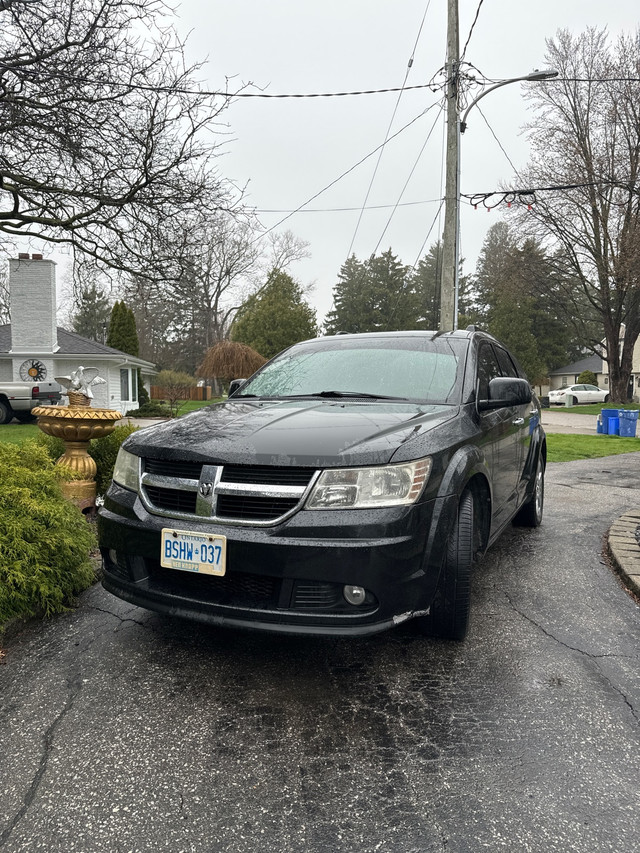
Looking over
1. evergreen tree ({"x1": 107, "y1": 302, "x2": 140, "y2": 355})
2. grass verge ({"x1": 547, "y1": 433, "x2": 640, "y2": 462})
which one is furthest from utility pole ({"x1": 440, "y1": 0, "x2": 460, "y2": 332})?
evergreen tree ({"x1": 107, "y1": 302, "x2": 140, "y2": 355})

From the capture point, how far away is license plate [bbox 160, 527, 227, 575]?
241cm

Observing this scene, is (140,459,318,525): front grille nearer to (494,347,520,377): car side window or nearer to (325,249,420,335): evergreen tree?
(494,347,520,377): car side window

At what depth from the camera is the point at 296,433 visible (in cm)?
262

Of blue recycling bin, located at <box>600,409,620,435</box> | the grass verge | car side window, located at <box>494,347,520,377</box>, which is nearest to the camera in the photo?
car side window, located at <box>494,347,520,377</box>

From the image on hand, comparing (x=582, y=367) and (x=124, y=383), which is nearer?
(x=124, y=383)

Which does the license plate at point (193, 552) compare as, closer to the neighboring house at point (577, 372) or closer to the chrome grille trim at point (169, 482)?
the chrome grille trim at point (169, 482)

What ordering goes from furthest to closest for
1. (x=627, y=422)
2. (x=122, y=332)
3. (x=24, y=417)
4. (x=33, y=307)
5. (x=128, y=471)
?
(x=122, y=332)
(x=33, y=307)
(x=24, y=417)
(x=627, y=422)
(x=128, y=471)

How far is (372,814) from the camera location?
71.2 inches

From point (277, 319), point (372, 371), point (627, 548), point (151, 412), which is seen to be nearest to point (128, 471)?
point (372, 371)

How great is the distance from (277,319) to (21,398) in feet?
85.0

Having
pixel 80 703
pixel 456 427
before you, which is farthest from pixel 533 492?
pixel 80 703

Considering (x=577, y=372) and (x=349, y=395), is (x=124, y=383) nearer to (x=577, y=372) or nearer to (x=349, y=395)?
(x=349, y=395)

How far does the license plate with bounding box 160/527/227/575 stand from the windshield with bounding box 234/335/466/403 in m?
1.34

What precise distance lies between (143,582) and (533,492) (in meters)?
3.81
